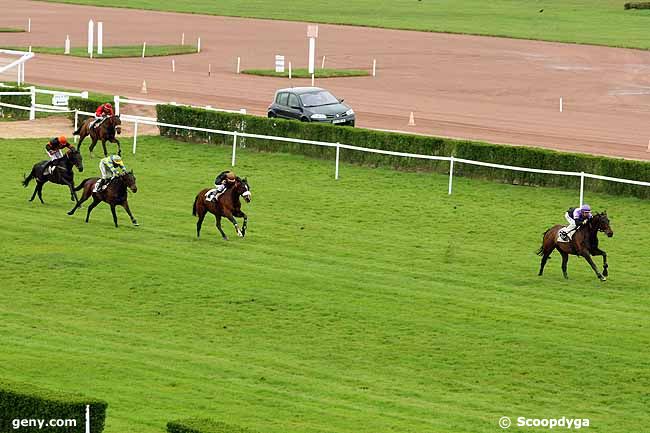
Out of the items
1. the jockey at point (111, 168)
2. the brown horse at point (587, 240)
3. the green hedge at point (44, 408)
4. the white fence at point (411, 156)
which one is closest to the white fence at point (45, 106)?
the white fence at point (411, 156)

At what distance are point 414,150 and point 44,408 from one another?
76.4ft

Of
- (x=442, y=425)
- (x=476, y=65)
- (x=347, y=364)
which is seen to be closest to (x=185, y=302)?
(x=347, y=364)

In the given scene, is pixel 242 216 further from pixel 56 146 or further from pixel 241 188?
pixel 56 146

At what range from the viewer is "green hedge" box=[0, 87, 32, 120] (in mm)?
45281

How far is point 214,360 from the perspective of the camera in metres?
20.0

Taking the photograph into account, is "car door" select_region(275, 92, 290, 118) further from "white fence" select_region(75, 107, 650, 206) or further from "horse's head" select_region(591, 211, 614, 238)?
"horse's head" select_region(591, 211, 614, 238)

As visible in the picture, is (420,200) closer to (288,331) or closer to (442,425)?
(288,331)

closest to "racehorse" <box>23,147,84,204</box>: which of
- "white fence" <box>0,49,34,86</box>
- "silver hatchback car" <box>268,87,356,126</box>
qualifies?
"silver hatchback car" <box>268,87,356,126</box>

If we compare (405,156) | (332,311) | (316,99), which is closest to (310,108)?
(316,99)

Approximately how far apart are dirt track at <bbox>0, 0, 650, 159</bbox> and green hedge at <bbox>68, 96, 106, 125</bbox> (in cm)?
238

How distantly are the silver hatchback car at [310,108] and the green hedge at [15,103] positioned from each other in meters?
8.23

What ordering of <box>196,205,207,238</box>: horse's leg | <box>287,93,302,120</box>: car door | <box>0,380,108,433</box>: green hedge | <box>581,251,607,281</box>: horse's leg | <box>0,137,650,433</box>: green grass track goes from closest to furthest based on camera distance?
<box>0,380,108,433</box>: green hedge, <box>0,137,650,433</box>: green grass track, <box>581,251,607,281</box>: horse's leg, <box>196,205,207,238</box>: horse's leg, <box>287,93,302,120</box>: car door

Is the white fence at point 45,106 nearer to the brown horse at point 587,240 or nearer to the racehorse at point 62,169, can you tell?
the racehorse at point 62,169

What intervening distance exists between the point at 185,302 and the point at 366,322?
3.09 m
